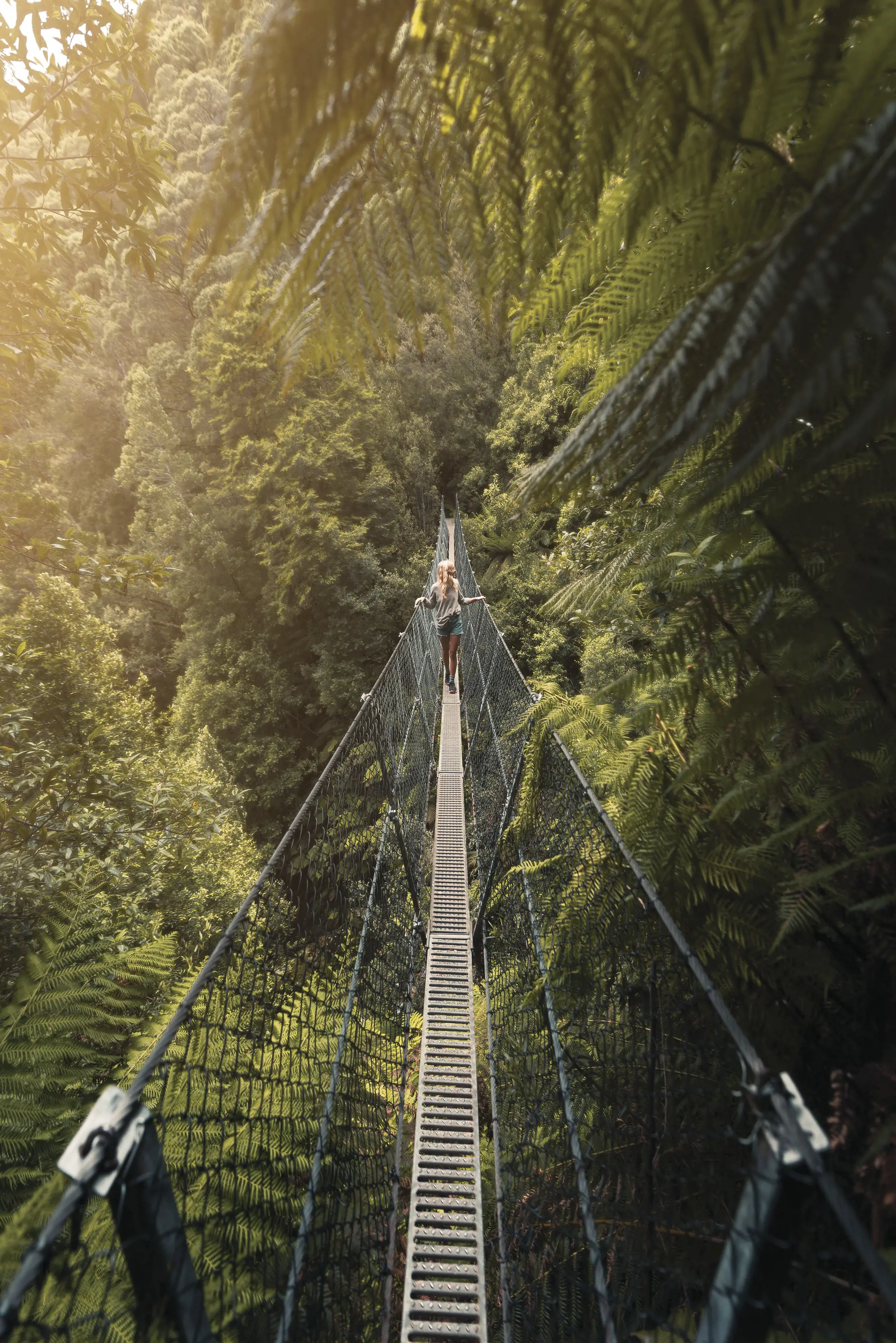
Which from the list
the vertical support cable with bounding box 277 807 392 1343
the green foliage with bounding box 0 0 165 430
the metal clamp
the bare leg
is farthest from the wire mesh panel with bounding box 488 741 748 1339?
the bare leg

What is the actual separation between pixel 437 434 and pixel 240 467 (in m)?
A: 5.70

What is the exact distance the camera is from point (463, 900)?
2678 mm

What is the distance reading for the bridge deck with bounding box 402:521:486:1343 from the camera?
1359 millimetres

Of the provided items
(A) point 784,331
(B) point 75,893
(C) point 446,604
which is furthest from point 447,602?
(A) point 784,331

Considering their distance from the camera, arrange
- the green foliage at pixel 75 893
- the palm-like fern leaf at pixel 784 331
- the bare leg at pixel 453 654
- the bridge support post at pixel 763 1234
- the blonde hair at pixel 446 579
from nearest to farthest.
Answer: the palm-like fern leaf at pixel 784 331 < the bridge support post at pixel 763 1234 < the green foliage at pixel 75 893 < the blonde hair at pixel 446 579 < the bare leg at pixel 453 654

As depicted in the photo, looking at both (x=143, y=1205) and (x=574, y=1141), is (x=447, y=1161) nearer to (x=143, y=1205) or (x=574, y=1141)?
(x=574, y=1141)

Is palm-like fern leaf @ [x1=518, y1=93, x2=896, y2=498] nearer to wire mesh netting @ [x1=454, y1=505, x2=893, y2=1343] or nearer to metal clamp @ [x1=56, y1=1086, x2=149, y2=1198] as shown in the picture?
wire mesh netting @ [x1=454, y1=505, x2=893, y2=1343]

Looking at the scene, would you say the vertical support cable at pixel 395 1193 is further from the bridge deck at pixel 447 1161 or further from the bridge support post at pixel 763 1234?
the bridge support post at pixel 763 1234

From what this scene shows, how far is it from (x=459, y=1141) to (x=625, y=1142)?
82 centimetres

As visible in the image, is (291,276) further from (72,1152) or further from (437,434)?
(437,434)

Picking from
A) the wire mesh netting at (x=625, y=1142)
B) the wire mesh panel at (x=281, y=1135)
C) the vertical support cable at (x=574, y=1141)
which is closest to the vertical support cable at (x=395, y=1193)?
the wire mesh panel at (x=281, y=1135)

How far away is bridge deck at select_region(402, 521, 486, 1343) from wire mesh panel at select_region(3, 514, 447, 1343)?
9 cm

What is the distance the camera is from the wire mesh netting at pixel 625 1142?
0.54m

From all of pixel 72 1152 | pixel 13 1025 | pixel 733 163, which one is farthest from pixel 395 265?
pixel 13 1025
